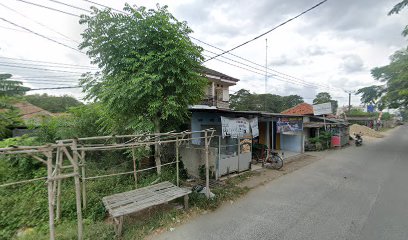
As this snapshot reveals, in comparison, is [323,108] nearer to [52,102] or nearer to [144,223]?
[144,223]

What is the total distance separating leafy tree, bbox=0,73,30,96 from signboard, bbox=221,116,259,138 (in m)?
10.9

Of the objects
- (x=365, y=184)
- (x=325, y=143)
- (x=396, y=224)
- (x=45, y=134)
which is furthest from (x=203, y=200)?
(x=325, y=143)

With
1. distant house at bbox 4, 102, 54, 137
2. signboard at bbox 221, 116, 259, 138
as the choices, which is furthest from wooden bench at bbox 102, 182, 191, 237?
distant house at bbox 4, 102, 54, 137

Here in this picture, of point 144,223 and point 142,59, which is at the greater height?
point 142,59

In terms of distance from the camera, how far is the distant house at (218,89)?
51.8 feet

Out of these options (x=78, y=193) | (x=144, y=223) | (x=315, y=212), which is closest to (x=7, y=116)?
(x=78, y=193)

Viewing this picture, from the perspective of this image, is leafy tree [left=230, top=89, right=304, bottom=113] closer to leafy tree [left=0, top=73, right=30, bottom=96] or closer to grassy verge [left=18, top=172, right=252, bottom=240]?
leafy tree [left=0, top=73, right=30, bottom=96]

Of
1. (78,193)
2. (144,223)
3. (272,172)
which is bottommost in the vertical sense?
(272,172)

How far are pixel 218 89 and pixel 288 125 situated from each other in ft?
22.9

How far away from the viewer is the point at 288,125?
1283cm

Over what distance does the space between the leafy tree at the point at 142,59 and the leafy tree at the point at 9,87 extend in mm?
7493

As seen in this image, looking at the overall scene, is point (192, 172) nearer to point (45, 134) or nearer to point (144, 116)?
point (144, 116)

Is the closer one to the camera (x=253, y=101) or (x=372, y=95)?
(x=372, y=95)

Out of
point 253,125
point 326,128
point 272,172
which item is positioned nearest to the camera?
point 272,172
